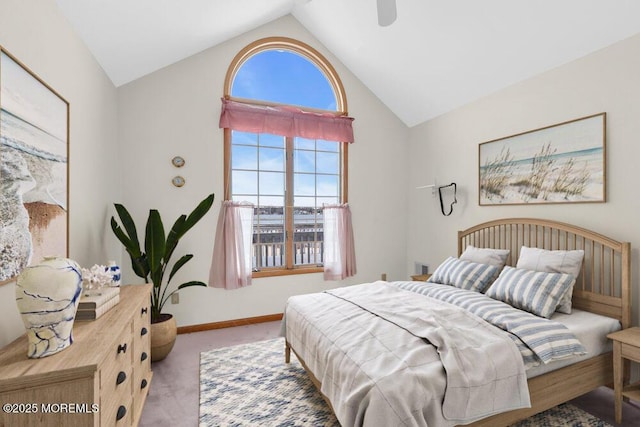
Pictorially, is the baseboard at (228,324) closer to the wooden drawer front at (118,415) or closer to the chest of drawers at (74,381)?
the wooden drawer front at (118,415)

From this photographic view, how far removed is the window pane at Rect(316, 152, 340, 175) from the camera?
4172 mm

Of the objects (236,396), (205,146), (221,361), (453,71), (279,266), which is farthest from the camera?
(279,266)

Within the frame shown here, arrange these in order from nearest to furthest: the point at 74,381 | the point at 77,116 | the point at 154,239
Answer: the point at 74,381 < the point at 77,116 < the point at 154,239

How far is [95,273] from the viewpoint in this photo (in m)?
1.75

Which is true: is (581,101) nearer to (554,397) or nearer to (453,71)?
(453,71)

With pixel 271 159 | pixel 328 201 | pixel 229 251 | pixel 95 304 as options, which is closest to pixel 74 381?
pixel 95 304

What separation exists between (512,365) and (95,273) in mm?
2373

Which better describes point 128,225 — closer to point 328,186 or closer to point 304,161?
point 304,161

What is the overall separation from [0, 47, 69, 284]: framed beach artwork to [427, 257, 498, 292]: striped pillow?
3052mm

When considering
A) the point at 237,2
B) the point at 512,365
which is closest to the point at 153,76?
the point at 237,2

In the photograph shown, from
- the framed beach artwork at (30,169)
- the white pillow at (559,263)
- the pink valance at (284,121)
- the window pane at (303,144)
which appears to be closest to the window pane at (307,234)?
the window pane at (303,144)

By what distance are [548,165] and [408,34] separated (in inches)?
73.7

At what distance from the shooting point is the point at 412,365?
1479 millimetres

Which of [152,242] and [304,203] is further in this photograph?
[304,203]
